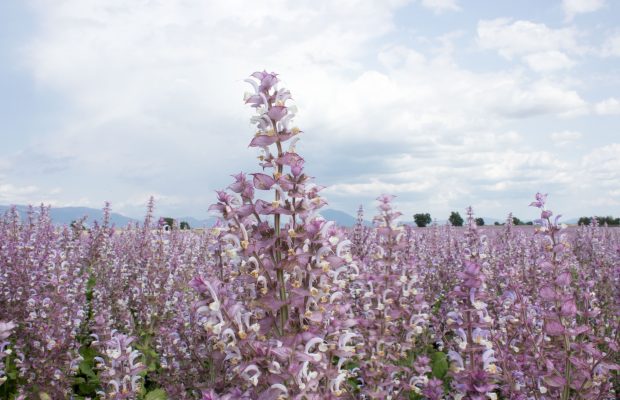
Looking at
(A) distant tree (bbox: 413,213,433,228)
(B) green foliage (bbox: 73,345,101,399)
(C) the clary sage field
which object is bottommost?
(B) green foliage (bbox: 73,345,101,399)

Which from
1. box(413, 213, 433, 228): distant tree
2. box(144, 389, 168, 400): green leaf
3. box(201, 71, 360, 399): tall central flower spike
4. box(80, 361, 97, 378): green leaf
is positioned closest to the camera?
box(201, 71, 360, 399): tall central flower spike

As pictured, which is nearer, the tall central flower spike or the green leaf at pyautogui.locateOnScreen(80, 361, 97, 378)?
the tall central flower spike

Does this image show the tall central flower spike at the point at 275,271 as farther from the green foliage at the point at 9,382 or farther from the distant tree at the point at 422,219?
the distant tree at the point at 422,219

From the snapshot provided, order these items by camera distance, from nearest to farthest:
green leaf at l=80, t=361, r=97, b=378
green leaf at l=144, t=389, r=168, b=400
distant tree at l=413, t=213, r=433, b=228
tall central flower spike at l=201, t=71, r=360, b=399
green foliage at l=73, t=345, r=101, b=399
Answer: tall central flower spike at l=201, t=71, r=360, b=399 → green leaf at l=144, t=389, r=168, b=400 → green foliage at l=73, t=345, r=101, b=399 → green leaf at l=80, t=361, r=97, b=378 → distant tree at l=413, t=213, r=433, b=228

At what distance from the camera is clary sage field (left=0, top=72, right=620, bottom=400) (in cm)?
318

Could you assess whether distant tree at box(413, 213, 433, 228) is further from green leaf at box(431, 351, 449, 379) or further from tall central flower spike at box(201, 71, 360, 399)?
tall central flower spike at box(201, 71, 360, 399)

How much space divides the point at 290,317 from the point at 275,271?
0.95 feet

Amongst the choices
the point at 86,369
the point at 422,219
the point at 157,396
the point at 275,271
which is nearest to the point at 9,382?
the point at 86,369

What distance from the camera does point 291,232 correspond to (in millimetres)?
3088

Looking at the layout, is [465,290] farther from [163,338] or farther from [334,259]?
[163,338]

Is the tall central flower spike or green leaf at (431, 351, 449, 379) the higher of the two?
the tall central flower spike

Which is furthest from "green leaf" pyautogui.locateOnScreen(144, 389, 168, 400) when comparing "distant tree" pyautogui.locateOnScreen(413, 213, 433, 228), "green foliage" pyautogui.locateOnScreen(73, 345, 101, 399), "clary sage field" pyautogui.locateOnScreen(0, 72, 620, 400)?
"distant tree" pyautogui.locateOnScreen(413, 213, 433, 228)

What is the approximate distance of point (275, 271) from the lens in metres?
3.29

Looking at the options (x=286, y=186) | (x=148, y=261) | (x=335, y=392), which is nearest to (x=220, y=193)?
(x=286, y=186)
